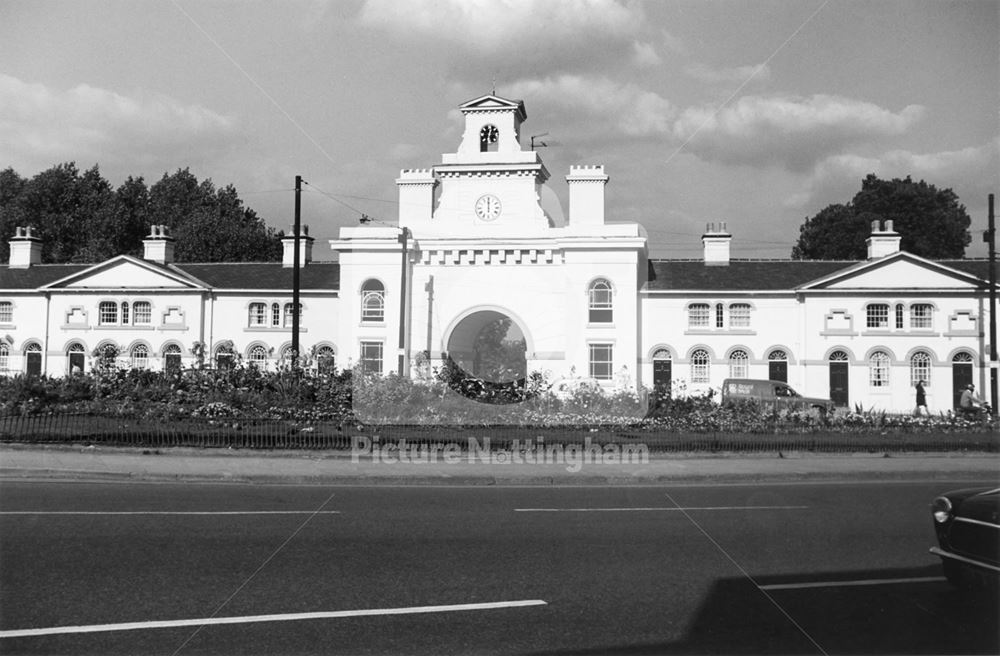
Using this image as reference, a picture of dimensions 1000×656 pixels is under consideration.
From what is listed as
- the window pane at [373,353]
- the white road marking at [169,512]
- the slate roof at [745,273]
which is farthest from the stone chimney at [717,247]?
the white road marking at [169,512]

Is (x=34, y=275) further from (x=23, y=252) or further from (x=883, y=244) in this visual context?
(x=883, y=244)

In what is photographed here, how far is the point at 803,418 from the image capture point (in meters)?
23.8

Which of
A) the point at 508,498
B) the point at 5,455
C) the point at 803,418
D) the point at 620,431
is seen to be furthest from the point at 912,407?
the point at 5,455

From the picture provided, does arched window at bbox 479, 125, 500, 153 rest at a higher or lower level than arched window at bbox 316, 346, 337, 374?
higher

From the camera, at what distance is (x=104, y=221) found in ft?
240

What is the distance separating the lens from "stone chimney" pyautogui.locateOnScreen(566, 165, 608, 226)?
41156 millimetres

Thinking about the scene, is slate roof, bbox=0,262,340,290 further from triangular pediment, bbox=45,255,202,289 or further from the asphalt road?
the asphalt road

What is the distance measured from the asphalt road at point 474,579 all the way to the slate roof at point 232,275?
3251 cm

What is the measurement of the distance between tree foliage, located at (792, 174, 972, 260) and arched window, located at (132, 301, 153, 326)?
57.0 metres

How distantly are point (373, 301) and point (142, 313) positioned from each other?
14252mm

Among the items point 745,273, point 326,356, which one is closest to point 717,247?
point 745,273

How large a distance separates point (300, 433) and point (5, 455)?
6.61 meters

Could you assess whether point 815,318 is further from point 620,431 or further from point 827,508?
point 827,508

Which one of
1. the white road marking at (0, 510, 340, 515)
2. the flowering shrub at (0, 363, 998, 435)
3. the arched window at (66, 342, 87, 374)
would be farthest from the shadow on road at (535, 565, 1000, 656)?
the arched window at (66, 342, 87, 374)
